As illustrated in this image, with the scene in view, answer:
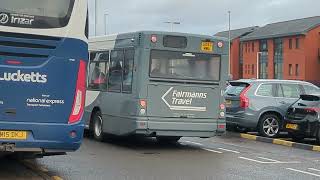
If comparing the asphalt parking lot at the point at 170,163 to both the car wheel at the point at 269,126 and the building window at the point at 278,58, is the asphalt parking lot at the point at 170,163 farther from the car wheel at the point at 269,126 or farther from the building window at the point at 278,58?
the building window at the point at 278,58

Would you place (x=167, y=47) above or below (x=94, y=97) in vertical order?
above

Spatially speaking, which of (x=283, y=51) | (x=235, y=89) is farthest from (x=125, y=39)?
(x=283, y=51)

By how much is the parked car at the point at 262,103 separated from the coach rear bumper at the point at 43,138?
9.28m

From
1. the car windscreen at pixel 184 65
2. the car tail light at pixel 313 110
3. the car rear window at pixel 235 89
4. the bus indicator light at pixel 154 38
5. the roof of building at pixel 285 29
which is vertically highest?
the roof of building at pixel 285 29

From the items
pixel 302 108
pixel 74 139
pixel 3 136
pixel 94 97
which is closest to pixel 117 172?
pixel 74 139

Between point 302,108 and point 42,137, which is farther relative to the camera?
point 302,108

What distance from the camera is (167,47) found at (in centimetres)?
1370

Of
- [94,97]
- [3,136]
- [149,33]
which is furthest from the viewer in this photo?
[94,97]

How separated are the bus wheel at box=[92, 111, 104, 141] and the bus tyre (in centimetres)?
516

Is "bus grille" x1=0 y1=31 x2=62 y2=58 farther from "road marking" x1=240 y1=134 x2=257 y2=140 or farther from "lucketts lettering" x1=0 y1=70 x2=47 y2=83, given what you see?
"road marking" x1=240 y1=134 x2=257 y2=140

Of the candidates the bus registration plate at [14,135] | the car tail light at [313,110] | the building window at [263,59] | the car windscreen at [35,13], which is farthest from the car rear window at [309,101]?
the building window at [263,59]

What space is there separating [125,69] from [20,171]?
4849mm

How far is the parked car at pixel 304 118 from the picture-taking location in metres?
15.5

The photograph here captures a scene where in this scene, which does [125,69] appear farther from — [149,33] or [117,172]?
[117,172]
